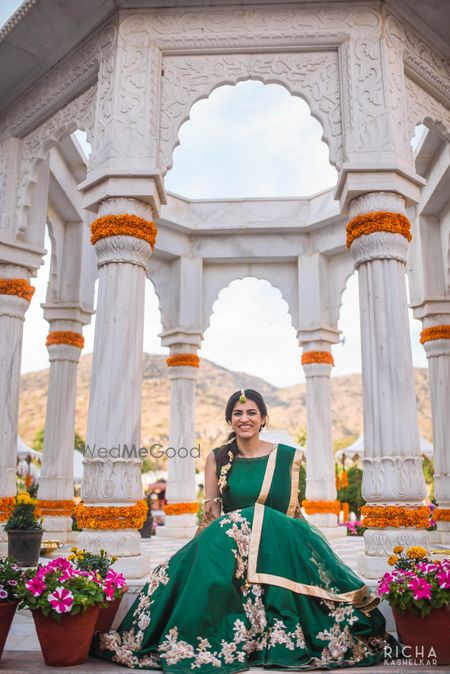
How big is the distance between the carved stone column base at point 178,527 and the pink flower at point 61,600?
22.3 ft

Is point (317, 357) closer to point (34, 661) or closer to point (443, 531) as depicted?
point (443, 531)

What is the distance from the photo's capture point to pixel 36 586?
3.39 meters

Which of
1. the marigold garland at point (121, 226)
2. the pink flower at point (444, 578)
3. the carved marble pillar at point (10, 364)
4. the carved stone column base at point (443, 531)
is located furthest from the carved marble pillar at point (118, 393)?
the carved stone column base at point (443, 531)

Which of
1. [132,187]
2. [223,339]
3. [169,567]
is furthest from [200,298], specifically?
[223,339]

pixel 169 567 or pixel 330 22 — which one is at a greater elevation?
pixel 330 22

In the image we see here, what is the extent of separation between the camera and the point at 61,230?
30.3 ft

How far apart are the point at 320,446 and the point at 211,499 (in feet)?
21.6

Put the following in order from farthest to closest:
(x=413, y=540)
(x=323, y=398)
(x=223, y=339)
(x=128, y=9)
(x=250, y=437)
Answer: (x=223, y=339)
(x=323, y=398)
(x=128, y=9)
(x=413, y=540)
(x=250, y=437)

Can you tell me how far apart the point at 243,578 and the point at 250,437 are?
0.91 meters

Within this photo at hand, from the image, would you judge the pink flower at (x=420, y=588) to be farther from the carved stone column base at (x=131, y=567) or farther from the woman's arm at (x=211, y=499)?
the carved stone column base at (x=131, y=567)

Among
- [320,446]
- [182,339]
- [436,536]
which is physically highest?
[182,339]

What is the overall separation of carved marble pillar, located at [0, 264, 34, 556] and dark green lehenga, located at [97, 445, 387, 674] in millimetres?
3535

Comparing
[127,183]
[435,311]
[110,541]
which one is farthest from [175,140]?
[435,311]

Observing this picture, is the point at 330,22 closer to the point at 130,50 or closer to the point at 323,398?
the point at 130,50
